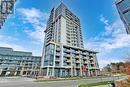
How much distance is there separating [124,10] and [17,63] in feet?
220

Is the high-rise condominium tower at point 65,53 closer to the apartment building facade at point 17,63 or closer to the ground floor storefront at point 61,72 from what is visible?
the ground floor storefront at point 61,72

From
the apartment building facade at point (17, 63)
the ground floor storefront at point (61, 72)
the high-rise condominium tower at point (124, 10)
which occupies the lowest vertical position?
the ground floor storefront at point (61, 72)

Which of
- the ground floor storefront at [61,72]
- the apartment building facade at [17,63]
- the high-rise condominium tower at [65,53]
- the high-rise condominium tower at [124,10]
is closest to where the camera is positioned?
the high-rise condominium tower at [124,10]

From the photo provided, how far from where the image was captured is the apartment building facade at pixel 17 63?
78.5 metres

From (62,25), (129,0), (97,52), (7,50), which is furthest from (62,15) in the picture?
(7,50)

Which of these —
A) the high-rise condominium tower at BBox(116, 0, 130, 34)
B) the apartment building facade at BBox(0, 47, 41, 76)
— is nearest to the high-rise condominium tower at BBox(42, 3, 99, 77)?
the high-rise condominium tower at BBox(116, 0, 130, 34)

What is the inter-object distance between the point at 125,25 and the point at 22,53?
65.6m

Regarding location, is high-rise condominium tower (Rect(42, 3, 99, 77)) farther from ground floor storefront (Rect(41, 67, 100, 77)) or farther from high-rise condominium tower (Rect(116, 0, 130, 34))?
high-rise condominium tower (Rect(116, 0, 130, 34))

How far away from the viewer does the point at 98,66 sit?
73.1m

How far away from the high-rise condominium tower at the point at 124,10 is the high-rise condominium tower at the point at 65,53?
859 inches

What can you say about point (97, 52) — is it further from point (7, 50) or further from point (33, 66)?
point (7, 50)

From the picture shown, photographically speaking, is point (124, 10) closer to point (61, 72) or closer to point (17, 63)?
point (61, 72)

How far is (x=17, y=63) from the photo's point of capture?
270 feet

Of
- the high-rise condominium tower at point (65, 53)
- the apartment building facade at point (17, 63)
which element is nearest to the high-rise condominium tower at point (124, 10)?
the high-rise condominium tower at point (65, 53)
